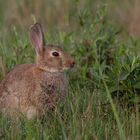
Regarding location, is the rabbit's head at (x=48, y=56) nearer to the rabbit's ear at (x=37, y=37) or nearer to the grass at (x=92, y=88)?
the rabbit's ear at (x=37, y=37)

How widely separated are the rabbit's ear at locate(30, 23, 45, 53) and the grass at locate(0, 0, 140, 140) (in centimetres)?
48

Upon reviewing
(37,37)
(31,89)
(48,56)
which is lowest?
(31,89)

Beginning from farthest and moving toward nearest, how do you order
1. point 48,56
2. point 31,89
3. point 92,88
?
point 92,88 < point 48,56 < point 31,89

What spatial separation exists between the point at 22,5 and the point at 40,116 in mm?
4172

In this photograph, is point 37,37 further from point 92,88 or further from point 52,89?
point 92,88

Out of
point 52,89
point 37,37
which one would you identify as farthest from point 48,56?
point 52,89

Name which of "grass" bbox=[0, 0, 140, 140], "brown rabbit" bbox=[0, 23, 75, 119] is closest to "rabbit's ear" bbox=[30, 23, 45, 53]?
"brown rabbit" bbox=[0, 23, 75, 119]

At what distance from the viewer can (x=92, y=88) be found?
6918 millimetres

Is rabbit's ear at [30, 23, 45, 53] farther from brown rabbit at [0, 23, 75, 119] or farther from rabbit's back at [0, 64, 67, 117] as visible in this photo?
rabbit's back at [0, 64, 67, 117]

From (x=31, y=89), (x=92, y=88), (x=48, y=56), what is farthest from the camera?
(x=92, y=88)

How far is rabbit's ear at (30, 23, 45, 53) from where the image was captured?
21.9 feet

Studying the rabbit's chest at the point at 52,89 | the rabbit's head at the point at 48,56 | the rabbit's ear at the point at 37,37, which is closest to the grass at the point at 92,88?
the rabbit's chest at the point at 52,89

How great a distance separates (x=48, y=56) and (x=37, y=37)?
203mm

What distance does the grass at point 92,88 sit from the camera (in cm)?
570
